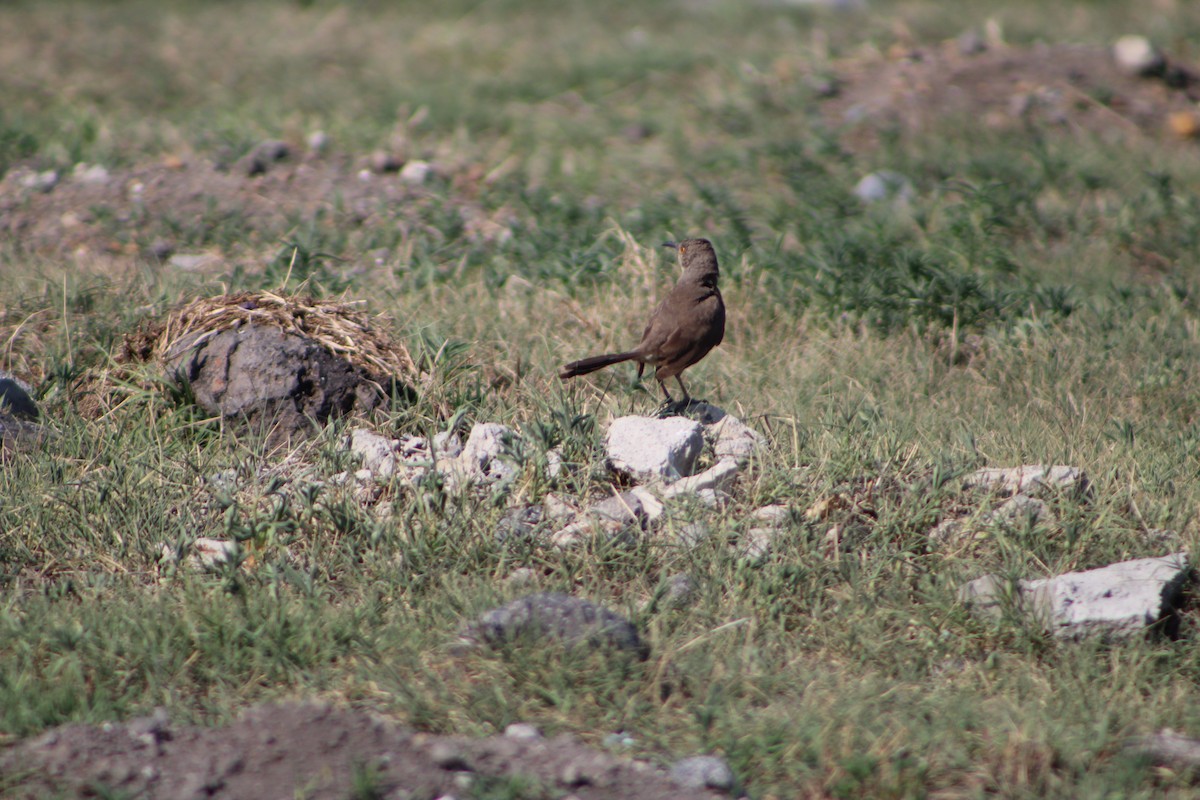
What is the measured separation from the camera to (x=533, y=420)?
4246 mm

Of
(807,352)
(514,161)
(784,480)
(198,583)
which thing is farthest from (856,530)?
(514,161)

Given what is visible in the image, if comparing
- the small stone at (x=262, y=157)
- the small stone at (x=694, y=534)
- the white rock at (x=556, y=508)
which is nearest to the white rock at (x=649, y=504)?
the small stone at (x=694, y=534)

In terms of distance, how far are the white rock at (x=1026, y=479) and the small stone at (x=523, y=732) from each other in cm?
182

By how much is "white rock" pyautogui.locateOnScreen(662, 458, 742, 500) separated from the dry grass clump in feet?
3.95

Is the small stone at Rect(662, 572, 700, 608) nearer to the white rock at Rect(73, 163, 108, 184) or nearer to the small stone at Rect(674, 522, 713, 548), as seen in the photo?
the small stone at Rect(674, 522, 713, 548)

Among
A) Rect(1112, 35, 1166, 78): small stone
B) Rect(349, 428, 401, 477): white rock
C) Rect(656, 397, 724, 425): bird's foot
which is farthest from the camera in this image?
Rect(1112, 35, 1166, 78): small stone

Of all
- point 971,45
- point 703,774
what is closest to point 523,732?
point 703,774

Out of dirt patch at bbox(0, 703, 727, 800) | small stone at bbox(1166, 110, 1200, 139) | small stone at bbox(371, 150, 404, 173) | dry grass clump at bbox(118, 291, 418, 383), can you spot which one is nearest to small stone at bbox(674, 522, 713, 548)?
dirt patch at bbox(0, 703, 727, 800)

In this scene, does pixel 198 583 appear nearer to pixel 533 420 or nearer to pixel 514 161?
pixel 533 420

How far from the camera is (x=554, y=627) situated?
318cm

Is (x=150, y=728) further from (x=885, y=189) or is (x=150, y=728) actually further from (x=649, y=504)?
(x=885, y=189)

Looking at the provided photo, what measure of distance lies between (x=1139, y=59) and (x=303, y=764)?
8783mm

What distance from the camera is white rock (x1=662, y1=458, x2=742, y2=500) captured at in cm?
392

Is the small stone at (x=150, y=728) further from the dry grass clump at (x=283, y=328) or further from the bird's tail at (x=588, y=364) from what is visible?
the bird's tail at (x=588, y=364)
